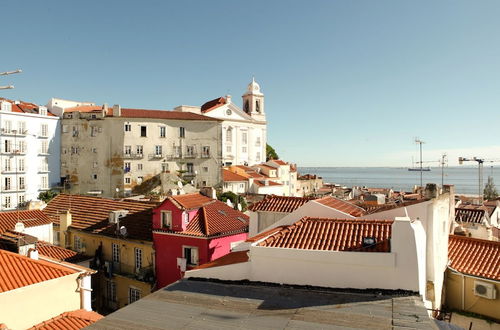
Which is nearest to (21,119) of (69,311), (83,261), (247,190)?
(247,190)

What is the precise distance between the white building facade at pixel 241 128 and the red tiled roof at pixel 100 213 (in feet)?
153

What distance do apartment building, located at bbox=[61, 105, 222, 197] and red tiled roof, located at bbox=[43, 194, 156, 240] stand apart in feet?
91.8

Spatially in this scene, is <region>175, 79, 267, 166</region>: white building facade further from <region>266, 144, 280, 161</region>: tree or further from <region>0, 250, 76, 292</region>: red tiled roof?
<region>0, 250, 76, 292</region>: red tiled roof

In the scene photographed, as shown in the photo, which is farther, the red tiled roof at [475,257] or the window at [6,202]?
the window at [6,202]

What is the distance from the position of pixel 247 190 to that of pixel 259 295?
5031 cm

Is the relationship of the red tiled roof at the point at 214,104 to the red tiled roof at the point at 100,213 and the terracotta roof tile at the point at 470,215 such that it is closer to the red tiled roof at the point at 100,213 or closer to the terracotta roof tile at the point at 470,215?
the red tiled roof at the point at 100,213

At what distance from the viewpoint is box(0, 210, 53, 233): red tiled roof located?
2041 cm

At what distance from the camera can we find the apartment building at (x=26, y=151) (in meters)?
48.8

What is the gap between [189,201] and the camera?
1959 cm

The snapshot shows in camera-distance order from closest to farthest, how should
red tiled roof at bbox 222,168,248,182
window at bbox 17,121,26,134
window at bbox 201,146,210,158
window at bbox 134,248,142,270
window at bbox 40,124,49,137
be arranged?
window at bbox 134,248,142,270
window at bbox 17,121,26,134
window at bbox 40,124,49,137
red tiled roof at bbox 222,168,248,182
window at bbox 201,146,210,158

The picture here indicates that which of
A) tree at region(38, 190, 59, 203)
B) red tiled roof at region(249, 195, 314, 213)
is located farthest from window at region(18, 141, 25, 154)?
red tiled roof at region(249, 195, 314, 213)

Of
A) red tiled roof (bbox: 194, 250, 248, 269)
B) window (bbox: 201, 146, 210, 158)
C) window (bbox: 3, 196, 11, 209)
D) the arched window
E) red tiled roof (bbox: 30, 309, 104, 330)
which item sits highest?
the arched window

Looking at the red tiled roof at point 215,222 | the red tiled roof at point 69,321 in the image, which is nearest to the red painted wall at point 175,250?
the red tiled roof at point 215,222

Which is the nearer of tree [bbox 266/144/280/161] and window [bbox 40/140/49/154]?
window [bbox 40/140/49/154]
